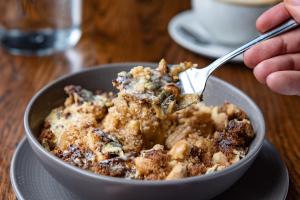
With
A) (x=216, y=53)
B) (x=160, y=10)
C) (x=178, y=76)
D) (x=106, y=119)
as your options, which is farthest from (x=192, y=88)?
(x=160, y=10)

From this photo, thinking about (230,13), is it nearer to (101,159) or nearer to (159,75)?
(159,75)

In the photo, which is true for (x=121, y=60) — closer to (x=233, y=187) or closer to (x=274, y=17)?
(x=274, y=17)

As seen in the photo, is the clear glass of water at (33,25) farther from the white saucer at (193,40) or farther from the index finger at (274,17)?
the index finger at (274,17)

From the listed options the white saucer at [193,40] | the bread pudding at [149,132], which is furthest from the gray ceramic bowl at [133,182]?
the white saucer at [193,40]

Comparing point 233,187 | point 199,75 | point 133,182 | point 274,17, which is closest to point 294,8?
point 274,17

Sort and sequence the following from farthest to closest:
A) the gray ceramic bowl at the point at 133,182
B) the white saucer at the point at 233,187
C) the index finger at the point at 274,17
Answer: the index finger at the point at 274,17
the white saucer at the point at 233,187
the gray ceramic bowl at the point at 133,182

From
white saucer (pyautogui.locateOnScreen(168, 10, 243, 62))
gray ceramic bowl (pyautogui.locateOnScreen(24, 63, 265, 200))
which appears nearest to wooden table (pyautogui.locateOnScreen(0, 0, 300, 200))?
white saucer (pyautogui.locateOnScreen(168, 10, 243, 62))

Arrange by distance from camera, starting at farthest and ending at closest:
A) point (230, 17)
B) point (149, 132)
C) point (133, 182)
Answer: point (230, 17)
point (149, 132)
point (133, 182)
